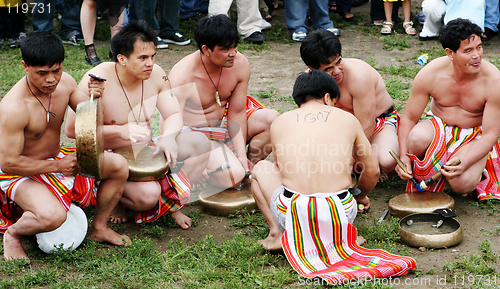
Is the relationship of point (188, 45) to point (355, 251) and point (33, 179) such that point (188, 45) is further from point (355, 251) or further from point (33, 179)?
point (355, 251)

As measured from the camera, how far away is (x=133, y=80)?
411 cm

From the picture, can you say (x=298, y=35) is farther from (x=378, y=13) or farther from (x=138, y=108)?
(x=138, y=108)

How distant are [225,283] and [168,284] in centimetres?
38

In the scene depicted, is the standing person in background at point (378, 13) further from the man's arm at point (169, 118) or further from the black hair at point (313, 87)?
the black hair at point (313, 87)

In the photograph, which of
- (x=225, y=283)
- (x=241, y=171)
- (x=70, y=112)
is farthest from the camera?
(x=241, y=171)

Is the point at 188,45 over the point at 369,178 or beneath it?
beneath

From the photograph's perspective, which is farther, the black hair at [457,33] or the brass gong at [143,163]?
the black hair at [457,33]

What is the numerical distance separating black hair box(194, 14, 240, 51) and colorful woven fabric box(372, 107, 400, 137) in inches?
63.3

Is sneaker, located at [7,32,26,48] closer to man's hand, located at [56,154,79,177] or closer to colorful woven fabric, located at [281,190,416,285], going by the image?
man's hand, located at [56,154,79,177]

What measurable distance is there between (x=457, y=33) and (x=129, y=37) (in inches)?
104

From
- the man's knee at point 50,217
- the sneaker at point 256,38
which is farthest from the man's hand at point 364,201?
the sneaker at point 256,38

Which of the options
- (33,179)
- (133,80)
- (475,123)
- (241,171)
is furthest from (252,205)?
(475,123)

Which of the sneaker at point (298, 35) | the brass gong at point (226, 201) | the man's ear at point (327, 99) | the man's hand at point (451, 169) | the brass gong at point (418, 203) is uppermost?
the man's ear at point (327, 99)

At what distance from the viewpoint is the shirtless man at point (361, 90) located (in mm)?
4262
